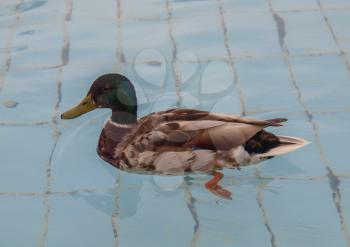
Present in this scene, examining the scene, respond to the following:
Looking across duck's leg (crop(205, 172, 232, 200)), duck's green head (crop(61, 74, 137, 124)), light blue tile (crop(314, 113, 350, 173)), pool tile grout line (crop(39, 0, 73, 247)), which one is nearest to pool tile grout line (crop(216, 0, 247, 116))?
light blue tile (crop(314, 113, 350, 173))

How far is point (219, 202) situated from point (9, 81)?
7.94ft

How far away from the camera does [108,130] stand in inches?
228

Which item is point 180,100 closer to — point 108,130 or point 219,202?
point 108,130

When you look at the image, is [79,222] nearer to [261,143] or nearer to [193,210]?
[193,210]

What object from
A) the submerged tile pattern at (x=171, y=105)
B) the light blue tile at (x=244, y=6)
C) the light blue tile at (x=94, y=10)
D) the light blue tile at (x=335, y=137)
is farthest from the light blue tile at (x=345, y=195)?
the light blue tile at (x=94, y=10)

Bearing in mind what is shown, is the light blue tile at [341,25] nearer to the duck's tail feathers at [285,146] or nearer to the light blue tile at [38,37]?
the duck's tail feathers at [285,146]

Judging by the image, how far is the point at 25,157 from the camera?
5.88 meters

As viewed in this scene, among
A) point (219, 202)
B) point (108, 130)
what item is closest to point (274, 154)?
point (219, 202)

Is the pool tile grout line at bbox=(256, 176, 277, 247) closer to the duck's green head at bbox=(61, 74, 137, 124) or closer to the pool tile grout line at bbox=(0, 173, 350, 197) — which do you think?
the pool tile grout line at bbox=(0, 173, 350, 197)

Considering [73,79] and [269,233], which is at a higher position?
[73,79]

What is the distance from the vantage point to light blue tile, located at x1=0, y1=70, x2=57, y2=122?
6363 millimetres

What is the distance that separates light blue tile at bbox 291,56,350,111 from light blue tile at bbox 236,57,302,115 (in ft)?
0.34

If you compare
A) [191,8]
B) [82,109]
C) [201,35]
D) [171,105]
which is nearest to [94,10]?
[191,8]

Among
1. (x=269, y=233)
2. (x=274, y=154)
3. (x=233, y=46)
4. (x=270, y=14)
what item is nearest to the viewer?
→ (x=269, y=233)
